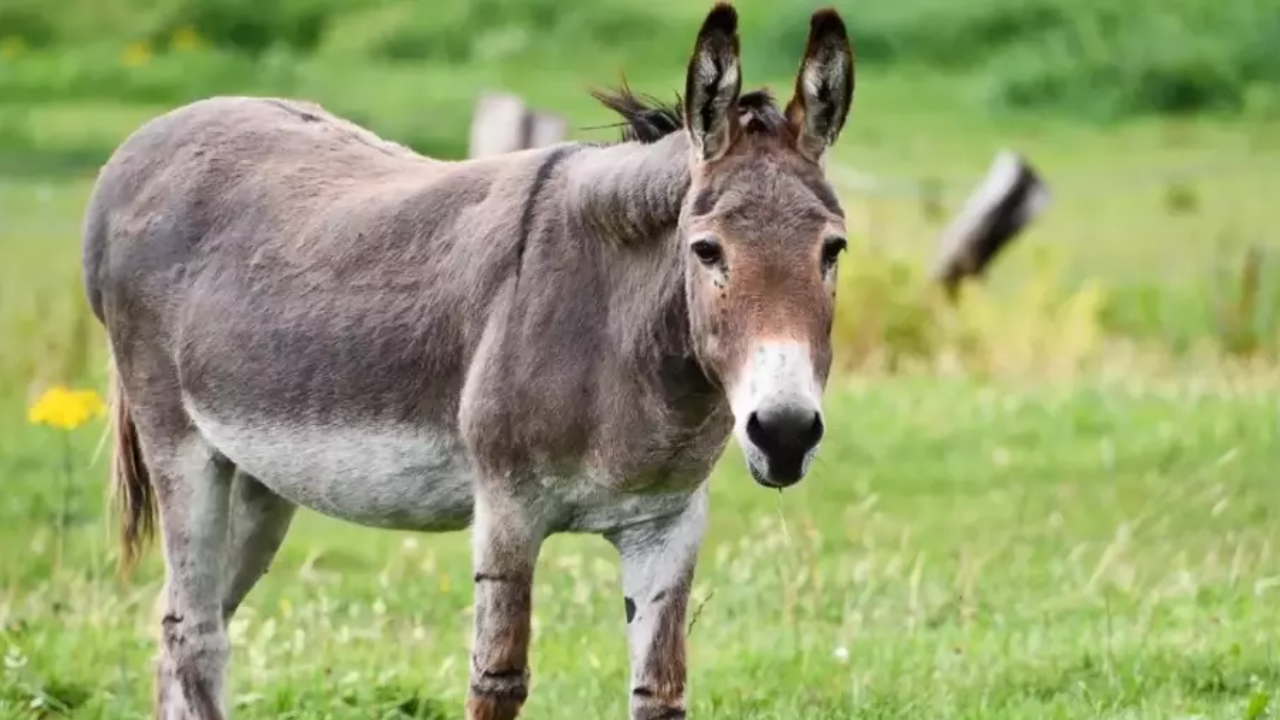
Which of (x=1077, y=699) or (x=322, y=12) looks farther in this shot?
(x=322, y=12)

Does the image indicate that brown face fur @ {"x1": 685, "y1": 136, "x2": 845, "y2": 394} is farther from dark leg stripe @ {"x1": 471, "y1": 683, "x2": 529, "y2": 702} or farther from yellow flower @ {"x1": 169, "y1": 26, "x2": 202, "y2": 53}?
yellow flower @ {"x1": 169, "y1": 26, "x2": 202, "y2": 53}

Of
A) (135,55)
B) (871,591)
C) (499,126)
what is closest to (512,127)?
(499,126)

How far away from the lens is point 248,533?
6629 mm

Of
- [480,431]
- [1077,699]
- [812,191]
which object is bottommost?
[1077,699]

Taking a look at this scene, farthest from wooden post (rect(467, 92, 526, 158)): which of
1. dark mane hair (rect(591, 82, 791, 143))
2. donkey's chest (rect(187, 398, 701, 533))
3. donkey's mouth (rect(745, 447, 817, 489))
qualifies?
donkey's mouth (rect(745, 447, 817, 489))

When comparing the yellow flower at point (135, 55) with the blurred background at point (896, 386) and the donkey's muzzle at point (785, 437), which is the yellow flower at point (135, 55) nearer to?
the blurred background at point (896, 386)

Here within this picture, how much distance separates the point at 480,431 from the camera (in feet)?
17.7

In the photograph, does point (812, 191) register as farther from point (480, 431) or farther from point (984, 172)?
point (984, 172)

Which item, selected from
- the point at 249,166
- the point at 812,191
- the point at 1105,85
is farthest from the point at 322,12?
the point at 812,191

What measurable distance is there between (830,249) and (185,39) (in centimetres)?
2194

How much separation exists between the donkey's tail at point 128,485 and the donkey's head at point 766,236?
7.82ft

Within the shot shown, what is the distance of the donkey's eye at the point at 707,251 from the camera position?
4879 mm

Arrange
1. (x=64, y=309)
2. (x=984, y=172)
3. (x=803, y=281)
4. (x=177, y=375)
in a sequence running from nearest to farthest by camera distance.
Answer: (x=803, y=281) → (x=177, y=375) → (x=64, y=309) → (x=984, y=172)

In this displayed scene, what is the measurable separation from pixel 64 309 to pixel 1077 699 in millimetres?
9423
